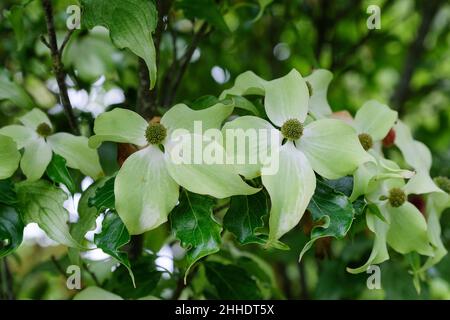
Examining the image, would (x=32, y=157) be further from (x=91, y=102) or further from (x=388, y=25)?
(x=388, y=25)

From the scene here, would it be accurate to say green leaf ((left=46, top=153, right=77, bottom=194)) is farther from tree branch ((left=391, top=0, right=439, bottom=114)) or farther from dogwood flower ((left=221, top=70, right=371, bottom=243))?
tree branch ((left=391, top=0, right=439, bottom=114))

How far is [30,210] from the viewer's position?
0.71m

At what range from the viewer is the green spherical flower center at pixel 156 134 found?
0.70 m

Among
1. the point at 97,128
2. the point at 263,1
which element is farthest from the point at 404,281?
the point at 97,128

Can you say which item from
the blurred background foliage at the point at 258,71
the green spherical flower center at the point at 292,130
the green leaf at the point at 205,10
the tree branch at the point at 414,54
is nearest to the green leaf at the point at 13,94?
the blurred background foliage at the point at 258,71

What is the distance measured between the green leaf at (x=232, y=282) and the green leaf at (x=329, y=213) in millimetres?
256

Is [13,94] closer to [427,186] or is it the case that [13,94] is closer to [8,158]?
[8,158]

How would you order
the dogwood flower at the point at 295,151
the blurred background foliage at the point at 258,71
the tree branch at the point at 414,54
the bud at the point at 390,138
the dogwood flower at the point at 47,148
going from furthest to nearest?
the tree branch at the point at 414,54, the blurred background foliage at the point at 258,71, the bud at the point at 390,138, the dogwood flower at the point at 47,148, the dogwood flower at the point at 295,151

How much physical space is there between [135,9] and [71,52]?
1.88ft

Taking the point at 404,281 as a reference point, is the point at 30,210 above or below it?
above

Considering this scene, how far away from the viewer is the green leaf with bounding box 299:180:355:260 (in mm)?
659

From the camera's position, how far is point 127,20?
0.68 metres

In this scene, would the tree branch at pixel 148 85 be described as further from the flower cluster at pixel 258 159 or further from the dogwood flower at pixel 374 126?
the dogwood flower at pixel 374 126

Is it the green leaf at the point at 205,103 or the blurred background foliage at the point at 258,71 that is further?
the blurred background foliage at the point at 258,71
